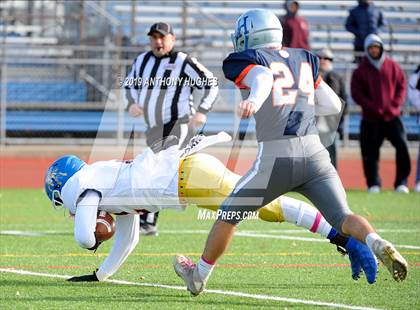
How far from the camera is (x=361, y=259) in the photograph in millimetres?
6367

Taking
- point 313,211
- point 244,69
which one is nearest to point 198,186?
point 313,211

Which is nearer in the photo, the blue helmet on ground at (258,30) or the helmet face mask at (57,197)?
the blue helmet on ground at (258,30)

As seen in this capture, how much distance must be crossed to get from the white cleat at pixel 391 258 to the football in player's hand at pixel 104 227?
178 centimetres

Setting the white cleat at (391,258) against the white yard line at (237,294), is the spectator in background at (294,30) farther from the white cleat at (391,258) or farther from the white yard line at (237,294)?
the white cleat at (391,258)

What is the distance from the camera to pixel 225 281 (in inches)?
275

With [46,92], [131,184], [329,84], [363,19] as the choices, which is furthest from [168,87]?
[363,19]

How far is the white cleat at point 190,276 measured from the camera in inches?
243

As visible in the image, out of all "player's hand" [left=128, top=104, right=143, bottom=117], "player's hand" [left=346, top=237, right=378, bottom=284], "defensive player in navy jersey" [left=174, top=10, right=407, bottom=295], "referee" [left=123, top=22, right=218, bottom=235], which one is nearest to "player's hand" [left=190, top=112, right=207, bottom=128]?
"referee" [left=123, top=22, right=218, bottom=235]

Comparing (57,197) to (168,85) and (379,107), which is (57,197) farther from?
(379,107)

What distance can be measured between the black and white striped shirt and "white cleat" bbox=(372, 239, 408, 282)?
16.1 ft

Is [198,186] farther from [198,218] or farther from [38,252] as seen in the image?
[198,218]

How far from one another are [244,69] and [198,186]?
121 centimetres

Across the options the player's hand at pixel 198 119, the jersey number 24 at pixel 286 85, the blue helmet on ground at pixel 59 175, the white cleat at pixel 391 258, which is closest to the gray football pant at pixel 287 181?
the jersey number 24 at pixel 286 85

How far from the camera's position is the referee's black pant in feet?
49.7
